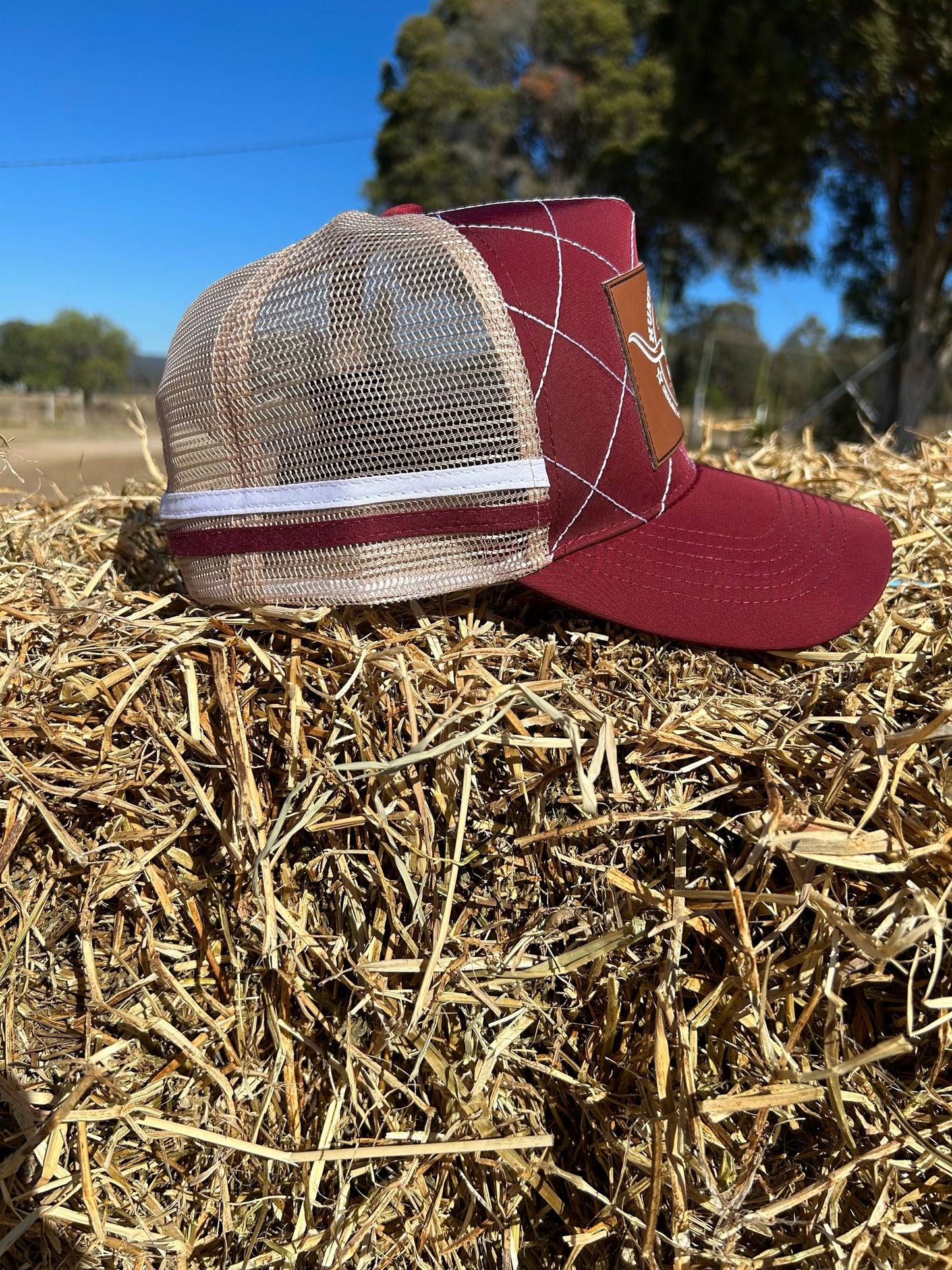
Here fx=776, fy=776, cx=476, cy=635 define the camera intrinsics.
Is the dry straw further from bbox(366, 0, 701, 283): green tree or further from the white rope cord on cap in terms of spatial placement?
bbox(366, 0, 701, 283): green tree

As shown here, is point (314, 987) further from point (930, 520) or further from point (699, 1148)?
point (930, 520)

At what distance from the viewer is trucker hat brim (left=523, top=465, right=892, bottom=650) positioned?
949 mm

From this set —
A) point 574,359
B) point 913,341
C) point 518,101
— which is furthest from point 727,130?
point 574,359

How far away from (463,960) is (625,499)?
60cm

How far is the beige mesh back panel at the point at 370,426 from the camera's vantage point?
0.91m

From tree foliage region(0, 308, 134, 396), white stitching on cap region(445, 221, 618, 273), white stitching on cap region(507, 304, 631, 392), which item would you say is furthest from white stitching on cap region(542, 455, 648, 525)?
tree foliage region(0, 308, 134, 396)

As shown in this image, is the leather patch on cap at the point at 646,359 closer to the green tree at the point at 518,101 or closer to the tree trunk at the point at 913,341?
the tree trunk at the point at 913,341

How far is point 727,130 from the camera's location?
9.70m

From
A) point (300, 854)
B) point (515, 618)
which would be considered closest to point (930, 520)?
point (515, 618)

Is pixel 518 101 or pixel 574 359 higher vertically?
pixel 518 101

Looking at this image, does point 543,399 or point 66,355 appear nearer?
point 543,399

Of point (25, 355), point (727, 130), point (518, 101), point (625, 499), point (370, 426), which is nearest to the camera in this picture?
point (370, 426)

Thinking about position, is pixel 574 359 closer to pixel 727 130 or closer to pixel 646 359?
pixel 646 359

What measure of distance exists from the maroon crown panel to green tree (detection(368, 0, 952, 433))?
754 centimetres
